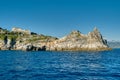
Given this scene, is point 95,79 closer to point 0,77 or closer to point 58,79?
point 58,79

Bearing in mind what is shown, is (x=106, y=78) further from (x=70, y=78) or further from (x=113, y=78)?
(x=70, y=78)

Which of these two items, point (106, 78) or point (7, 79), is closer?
point (7, 79)

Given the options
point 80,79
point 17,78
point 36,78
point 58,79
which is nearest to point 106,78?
point 80,79

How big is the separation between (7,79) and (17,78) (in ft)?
7.88

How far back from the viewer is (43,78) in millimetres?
55656

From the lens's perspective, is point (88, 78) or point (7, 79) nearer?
point (7, 79)

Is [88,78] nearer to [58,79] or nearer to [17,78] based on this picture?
[58,79]

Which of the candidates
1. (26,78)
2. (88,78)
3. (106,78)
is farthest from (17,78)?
(106,78)

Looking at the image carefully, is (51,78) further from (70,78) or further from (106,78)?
(106,78)

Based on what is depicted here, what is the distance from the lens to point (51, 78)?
5600cm

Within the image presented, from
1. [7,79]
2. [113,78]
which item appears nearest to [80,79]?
[113,78]

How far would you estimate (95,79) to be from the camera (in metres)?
55.1

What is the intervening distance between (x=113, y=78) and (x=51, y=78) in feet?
40.0

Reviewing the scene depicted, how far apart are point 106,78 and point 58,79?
381 inches
